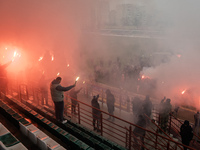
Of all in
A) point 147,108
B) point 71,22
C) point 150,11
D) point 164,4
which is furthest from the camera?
point 71,22

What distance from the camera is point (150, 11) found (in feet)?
22.7

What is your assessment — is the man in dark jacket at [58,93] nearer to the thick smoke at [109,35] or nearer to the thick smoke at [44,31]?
the thick smoke at [109,35]

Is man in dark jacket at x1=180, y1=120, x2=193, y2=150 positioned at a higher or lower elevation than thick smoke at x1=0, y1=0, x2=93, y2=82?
lower

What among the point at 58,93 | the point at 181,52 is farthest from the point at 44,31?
the point at 181,52

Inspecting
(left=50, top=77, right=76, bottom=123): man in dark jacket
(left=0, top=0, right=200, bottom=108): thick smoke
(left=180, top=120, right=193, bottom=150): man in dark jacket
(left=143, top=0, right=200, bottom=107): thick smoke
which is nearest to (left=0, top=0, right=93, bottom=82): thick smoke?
(left=0, top=0, right=200, bottom=108): thick smoke

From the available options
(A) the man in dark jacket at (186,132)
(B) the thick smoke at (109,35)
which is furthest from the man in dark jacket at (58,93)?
(B) the thick smoke at (109,35)

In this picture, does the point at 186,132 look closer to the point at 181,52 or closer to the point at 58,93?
the point at 58,93

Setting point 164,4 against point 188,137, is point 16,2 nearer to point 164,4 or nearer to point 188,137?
point 164,4

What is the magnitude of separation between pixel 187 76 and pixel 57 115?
19.5 feet

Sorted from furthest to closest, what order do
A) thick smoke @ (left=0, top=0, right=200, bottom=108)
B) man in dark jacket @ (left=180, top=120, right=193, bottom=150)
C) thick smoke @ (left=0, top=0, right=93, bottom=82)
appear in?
1. thick smoke @ (left=0, top=0, right=93, bottom=82)
2. thick smoke @ (left=0, top=0, right=200, bottom=108)
3. man in dark jacket @ (left=180, top=120, right=193, bottom=150)

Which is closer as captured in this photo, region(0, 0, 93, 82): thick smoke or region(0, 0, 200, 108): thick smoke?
region(0, 0, 200, 108): thick smoke

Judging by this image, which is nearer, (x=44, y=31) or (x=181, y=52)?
(x=181, y=52)

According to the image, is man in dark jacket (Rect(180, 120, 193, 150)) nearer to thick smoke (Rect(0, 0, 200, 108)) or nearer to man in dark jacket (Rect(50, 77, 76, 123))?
man in dark jacket (Rect(50, 77, 76, 123))

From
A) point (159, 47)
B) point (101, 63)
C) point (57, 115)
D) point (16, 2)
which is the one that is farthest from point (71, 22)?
point (57, 115)
